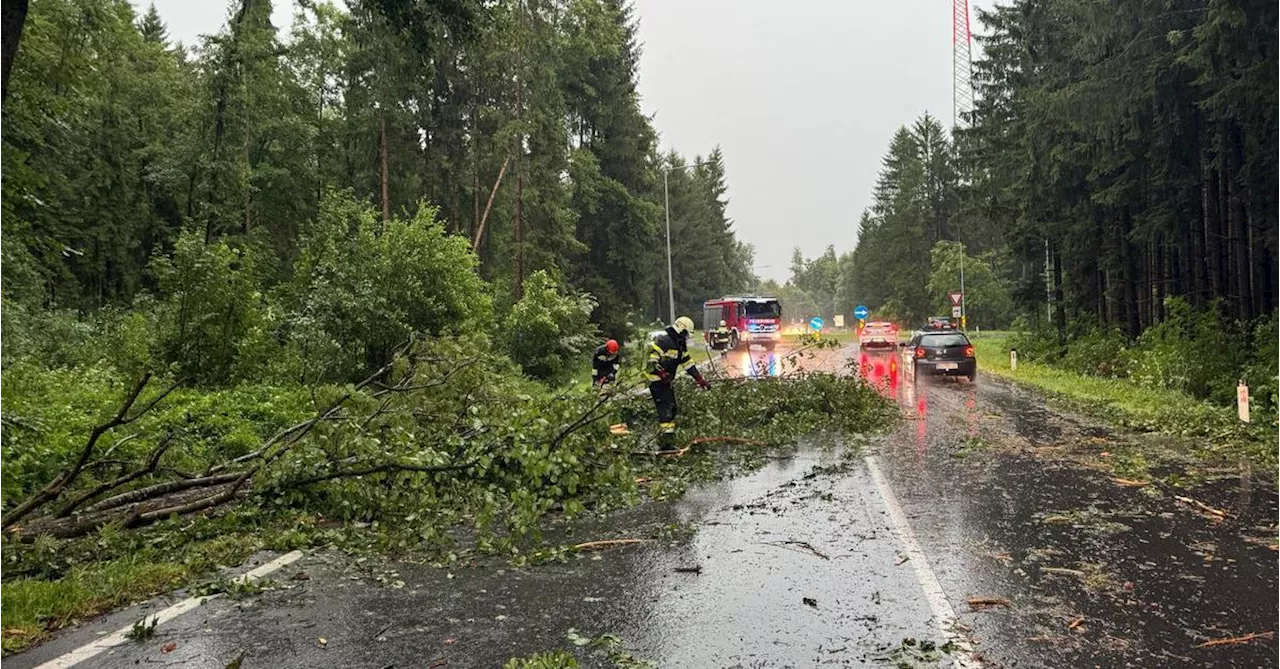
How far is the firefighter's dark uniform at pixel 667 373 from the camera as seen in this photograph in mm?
10102

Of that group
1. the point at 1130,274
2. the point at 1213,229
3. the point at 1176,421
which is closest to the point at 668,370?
the point at 1176,421

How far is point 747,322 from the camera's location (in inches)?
1620

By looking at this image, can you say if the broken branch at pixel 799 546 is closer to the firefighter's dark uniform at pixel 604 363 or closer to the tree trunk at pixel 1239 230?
the firefighter's dark uniform at pixel 604 363

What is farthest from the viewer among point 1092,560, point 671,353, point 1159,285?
point 1159,285

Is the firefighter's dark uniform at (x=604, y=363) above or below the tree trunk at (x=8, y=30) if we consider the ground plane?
below

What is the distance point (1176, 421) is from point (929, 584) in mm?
8913

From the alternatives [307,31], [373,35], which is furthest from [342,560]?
[307,31]

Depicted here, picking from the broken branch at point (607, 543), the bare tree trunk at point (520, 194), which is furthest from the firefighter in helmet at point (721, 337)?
the broken branch at point (607, 543)

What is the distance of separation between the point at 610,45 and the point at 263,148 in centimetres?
1694

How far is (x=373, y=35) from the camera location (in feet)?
82.2

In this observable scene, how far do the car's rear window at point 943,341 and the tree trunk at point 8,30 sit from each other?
20127mm

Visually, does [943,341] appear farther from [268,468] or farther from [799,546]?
[268,468]

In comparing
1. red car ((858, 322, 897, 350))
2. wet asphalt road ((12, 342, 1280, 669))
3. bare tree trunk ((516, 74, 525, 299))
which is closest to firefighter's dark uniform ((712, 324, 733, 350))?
red car ((858, 322, 897, 350))

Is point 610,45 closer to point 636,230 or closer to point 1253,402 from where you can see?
point 636,230
